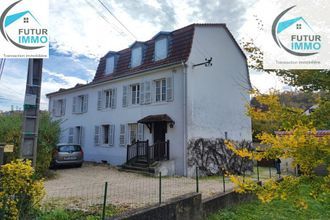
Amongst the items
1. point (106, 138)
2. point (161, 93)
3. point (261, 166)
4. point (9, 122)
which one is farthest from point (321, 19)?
point (261, 166)

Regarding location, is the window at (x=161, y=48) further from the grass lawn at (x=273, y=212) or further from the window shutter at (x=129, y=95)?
the grass lawn at (x=273, y=212)

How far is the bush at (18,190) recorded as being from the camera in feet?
12.5

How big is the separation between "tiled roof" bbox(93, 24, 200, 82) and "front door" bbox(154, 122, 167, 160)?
3.62 m

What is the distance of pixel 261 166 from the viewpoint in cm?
2414

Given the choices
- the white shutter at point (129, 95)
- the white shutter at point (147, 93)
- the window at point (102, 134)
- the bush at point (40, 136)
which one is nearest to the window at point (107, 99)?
the white shutter at point (129, 95)

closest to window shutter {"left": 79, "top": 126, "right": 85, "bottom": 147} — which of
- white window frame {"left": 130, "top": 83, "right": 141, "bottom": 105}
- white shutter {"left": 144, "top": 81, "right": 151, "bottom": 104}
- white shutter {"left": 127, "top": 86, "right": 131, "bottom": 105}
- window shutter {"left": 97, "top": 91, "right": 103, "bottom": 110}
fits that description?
window shutter {"left": 97, "top": 91, "right": 103, "bottom": 110}

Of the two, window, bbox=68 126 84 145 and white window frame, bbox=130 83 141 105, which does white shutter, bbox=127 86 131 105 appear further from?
window, bbox=68 126 84 145

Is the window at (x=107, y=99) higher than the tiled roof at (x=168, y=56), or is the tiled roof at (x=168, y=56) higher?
the tiled roof at (x=168, y=56)

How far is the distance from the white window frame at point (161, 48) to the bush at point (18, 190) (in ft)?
45.3

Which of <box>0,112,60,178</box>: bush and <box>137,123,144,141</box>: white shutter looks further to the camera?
<box>137,123,144,141</box>: white shutter

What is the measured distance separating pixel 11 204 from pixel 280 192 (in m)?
3.74

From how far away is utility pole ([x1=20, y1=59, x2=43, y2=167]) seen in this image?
4473mm

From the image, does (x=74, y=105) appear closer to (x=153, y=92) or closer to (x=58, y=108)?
(x=58, y=108)

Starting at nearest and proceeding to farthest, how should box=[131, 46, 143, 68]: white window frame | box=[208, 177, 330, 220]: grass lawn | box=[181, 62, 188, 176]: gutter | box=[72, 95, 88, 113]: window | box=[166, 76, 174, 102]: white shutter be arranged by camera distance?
box=[208, 177, 330, 220]: grass lawn → box=[181, 62, 188, 176]: gutter → box=[166, 76, 174, 102]: white shutter → box=[131, 46, 143, 68]: white window frame → box=[72, 95, 88, 113]: window
